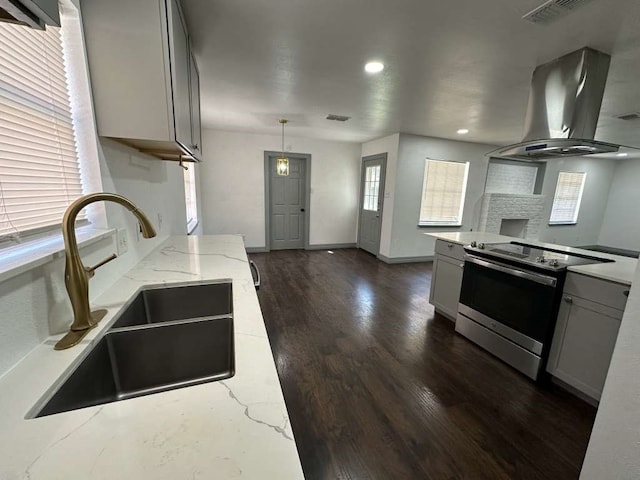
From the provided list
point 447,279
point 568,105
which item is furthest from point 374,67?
point 447,279

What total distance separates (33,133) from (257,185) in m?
4.45

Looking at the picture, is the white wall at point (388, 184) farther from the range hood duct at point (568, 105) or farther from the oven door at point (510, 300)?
the range hood duct at point (568, 105)

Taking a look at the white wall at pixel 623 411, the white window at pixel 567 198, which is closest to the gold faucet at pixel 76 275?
the white wall at pixel 623 411

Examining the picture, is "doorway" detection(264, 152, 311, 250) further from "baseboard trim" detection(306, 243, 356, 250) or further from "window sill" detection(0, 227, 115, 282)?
"window sill" detection(0, 227, 115, 282)

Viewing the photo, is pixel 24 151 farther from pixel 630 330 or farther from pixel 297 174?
pixel 297 174

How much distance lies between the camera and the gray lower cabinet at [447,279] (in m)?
2.73

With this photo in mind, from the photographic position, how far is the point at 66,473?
1.46ft

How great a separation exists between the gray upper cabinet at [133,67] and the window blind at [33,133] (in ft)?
0.39

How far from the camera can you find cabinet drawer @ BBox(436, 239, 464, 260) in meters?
2.69

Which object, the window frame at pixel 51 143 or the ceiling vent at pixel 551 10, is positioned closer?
the window frame at pixel 51 143

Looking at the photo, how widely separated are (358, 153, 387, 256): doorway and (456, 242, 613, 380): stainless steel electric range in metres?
2.85

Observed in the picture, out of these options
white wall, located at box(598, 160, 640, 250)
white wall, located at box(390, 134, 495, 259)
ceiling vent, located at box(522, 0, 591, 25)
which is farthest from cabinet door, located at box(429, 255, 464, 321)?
white wall, located at box(598, 160, 640, 250)

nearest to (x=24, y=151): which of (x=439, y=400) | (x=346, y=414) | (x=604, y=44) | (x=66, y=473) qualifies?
(x=66, y=473)

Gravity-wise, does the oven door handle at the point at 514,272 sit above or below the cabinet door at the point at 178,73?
below
